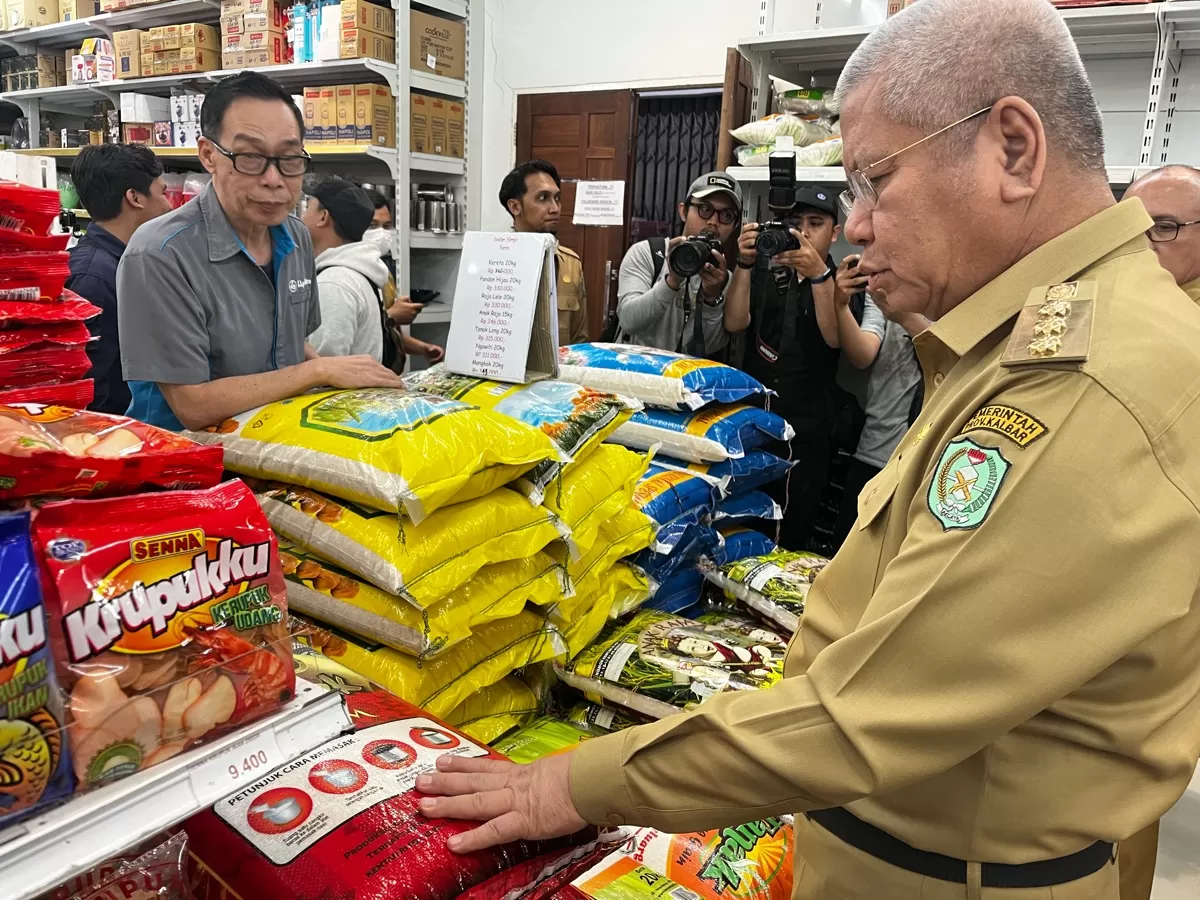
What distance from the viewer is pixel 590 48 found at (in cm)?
426

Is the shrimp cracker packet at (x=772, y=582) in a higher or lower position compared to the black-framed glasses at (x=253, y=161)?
lower

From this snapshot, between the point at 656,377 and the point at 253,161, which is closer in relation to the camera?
the point at 253,161

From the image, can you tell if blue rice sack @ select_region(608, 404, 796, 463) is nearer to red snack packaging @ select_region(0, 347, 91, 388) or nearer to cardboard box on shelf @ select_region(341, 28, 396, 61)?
red snack packaging @ select_region(0, 347, 91, 388)

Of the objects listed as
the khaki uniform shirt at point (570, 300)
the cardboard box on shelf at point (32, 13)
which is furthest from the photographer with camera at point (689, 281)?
the cardboard box on shelf at point (32, 13)

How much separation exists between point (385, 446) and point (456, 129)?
368 centimetres

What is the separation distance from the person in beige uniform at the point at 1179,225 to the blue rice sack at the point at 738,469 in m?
1.07

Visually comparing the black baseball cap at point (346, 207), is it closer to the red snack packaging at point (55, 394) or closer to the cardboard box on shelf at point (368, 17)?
the cardboard box on shelf at point (368, 17)

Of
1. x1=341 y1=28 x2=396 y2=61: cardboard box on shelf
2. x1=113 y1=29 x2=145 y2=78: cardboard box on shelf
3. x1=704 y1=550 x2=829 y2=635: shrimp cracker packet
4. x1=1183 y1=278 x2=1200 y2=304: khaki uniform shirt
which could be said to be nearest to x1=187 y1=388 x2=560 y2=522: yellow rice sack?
x1=704 y1=550 x2=829 y2=635: shrimp cracker packet

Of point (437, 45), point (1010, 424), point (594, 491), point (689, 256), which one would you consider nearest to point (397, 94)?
point (437, 45)

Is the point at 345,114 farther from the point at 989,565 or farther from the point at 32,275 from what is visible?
the point at 989,565

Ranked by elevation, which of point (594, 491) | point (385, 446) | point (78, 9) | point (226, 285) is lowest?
point (594, 491)

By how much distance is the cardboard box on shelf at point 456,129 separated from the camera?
4.45 meters

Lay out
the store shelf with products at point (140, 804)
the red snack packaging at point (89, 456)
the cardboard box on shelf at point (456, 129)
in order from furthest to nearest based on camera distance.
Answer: the cardboard box on shelf at point (456, 129)
the red snack packaging at point (89, 456)
the store shelf with products at point (140, 804)

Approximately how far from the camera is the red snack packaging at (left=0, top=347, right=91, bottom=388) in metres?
1.02
